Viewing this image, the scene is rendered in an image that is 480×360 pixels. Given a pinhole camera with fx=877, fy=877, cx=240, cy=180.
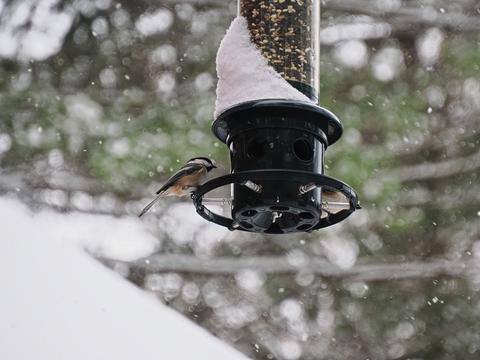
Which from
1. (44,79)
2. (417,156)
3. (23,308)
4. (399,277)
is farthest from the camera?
(399,277)

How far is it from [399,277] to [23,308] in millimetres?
3614

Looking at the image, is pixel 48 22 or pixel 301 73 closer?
pixel 301 73

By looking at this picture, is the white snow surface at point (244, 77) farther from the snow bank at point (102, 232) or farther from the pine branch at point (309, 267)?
the pine branch at point (309, 267)

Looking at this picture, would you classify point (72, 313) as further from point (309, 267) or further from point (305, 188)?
point (309, 267)

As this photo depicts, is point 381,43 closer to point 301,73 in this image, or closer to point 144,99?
point 144,99

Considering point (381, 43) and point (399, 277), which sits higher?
point (381, 43)

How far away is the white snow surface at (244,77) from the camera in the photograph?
2879mm

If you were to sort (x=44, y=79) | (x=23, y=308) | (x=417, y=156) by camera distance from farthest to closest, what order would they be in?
(x=417, y=156), (x=44, y=79), (x=23, y=308)

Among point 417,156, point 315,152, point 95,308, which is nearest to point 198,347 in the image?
point 95,308

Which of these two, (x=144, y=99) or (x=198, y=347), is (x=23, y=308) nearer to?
(x=198, y=347)

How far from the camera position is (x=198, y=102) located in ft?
19.6

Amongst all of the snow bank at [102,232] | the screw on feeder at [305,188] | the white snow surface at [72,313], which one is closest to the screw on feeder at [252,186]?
the screw on feeder at [305,188]

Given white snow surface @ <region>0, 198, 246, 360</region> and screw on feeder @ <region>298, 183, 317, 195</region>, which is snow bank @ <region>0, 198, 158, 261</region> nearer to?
Answer: white snow surface @ <region>0, 198, 246, 360</region>

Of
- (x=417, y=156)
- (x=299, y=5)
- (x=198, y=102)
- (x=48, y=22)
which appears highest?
(x=299, y=5)
